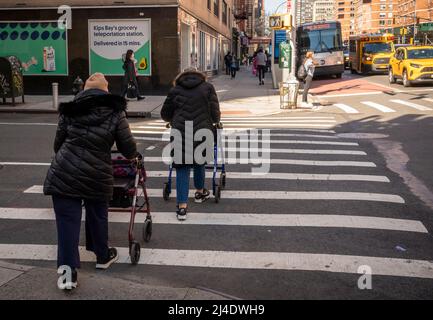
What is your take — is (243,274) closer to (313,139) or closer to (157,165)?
(157,165)

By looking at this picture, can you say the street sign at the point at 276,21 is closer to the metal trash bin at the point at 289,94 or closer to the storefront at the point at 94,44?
the metal trash bin at the point at 289,94

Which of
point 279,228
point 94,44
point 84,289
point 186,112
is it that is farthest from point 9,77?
point 84,289

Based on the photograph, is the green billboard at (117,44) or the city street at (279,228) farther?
the green billboard at (117,44)

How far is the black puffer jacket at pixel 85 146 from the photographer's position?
4.46 m

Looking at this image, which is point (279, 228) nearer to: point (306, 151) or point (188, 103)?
point (188, 103)

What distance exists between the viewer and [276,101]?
2234cm

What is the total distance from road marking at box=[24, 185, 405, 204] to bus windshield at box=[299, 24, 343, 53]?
2930 centimetres

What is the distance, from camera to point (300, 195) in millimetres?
7891

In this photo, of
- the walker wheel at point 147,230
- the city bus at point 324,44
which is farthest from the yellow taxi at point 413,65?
the walker wheel at point 147,230

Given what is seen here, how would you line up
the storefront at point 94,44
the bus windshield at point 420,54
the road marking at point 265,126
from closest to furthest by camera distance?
1. the road marking at point 265,126
2. the storefront at point 94,44
3. the bus windshield at point 420,54

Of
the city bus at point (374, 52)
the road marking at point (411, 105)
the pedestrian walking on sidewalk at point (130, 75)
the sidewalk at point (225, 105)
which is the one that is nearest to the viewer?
the sidewalk at point (225, 105)

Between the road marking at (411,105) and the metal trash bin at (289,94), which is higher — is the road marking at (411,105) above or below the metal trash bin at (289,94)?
below

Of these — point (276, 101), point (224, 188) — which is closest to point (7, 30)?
point (276, 101)

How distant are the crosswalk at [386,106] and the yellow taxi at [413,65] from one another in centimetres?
540
